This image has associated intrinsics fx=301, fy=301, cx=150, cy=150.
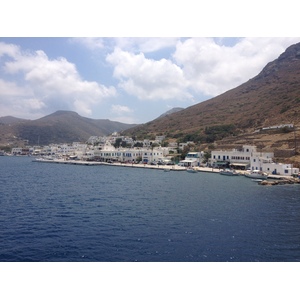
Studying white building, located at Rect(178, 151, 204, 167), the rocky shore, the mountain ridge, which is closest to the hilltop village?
white building, located at Rect(178, 151, 204, 167)

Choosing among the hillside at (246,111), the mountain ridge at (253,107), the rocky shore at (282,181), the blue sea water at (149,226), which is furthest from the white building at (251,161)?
the mountain ridge at (253,107)

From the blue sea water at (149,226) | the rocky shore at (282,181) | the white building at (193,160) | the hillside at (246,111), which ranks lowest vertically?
the blue sea water at (149,226)

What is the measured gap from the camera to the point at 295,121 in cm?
6112

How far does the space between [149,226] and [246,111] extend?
77422 mm

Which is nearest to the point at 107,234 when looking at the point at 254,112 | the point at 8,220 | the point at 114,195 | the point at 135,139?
the point at 8,220

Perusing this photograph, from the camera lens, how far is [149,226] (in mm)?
16297

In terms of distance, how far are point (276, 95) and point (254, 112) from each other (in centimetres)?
1146

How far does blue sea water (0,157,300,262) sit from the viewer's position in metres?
12.3

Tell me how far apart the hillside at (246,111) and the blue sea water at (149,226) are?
35.1 m

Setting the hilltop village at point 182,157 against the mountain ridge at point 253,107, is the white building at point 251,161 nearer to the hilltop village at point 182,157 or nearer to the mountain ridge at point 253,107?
the hilltop village at point 182,157

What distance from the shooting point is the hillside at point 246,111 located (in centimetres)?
7181

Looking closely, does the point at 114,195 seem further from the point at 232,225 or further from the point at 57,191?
the point at 232,225

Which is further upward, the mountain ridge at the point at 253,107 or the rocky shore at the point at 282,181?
the mountain ridge at the point at 253,107

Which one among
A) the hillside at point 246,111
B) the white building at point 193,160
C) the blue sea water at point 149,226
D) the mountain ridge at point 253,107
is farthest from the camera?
the mountain ridge at point 253,107
